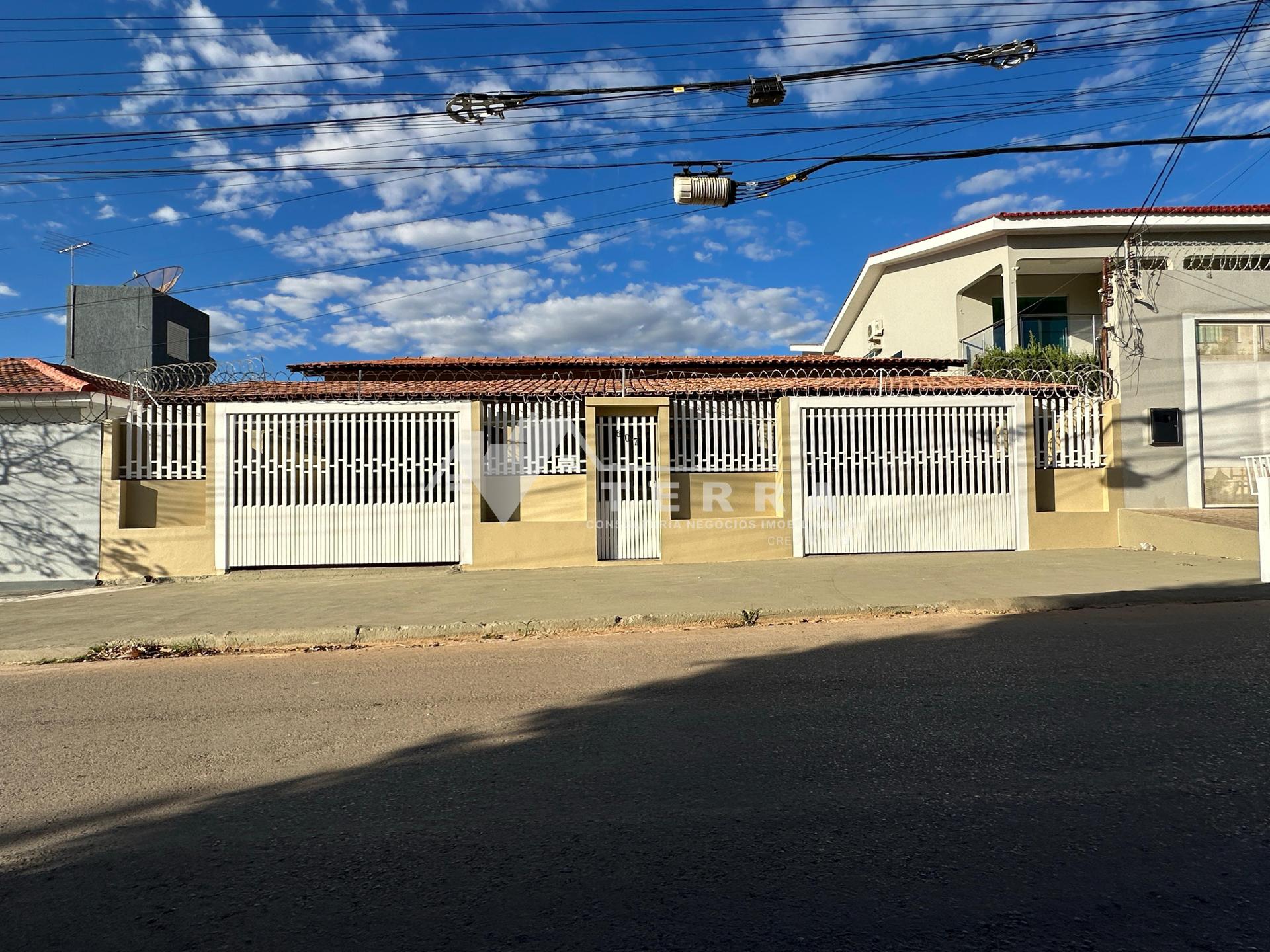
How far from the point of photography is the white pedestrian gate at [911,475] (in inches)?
411

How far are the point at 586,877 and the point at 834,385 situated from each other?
932 centimetres

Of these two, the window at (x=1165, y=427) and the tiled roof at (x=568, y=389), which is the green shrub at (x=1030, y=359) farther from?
the tiled roof at (x=568, y=389)

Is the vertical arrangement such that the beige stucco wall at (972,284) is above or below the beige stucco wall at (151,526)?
above

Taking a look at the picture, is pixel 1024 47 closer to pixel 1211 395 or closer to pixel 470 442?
pixel 1211 395

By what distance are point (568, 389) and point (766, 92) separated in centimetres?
458

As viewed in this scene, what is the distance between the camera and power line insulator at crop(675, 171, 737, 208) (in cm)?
854

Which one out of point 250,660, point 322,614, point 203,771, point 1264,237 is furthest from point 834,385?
point 1264,237

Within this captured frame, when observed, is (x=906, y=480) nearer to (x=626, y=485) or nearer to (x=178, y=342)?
(x=626, y=485)

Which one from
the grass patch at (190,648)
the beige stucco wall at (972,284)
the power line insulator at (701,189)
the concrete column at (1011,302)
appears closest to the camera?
the grass patch at (190,648)

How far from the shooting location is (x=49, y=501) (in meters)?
9.70

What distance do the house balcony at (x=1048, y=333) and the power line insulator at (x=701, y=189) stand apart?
12105 millimetres

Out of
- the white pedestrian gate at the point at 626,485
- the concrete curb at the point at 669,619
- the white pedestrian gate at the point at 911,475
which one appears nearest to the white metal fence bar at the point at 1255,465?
the white pedestrian gate at the point at 911,475

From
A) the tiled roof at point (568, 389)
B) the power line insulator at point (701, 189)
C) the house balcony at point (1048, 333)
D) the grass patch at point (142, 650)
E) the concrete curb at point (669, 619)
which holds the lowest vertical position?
the grass patch at point (142, 650)

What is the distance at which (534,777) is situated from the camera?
10.6 feet
